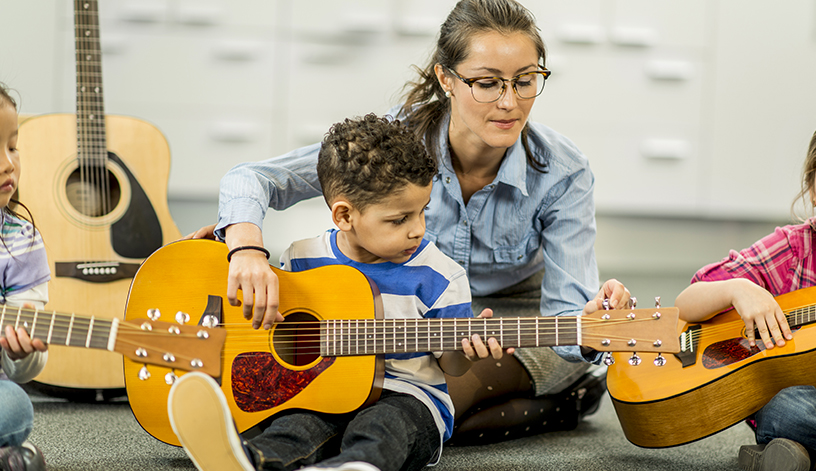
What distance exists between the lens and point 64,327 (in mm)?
828

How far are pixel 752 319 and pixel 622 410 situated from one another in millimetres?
259

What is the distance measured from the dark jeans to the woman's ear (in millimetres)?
577

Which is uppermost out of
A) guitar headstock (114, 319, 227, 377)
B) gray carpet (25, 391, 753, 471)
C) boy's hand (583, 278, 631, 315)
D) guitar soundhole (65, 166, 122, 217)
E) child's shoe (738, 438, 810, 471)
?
guitar soundhole (65, 166, 122, 217)

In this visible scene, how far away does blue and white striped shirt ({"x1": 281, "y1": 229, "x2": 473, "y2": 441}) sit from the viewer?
1038 millimetres

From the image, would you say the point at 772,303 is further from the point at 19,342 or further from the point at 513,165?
the point at 19,342

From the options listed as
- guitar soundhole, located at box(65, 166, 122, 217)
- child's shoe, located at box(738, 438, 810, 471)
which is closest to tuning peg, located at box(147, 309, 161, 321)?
guitar soundhole, located at box(65, 166, 122, 217)

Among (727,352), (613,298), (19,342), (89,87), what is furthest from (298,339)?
(89,87)

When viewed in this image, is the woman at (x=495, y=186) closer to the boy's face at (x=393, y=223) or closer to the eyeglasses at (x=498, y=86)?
the eyeglasses at (x=498, y=86)

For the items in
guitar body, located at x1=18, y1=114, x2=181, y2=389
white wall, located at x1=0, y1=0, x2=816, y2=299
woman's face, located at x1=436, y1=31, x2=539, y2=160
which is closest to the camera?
woman's face, located at x1=436, y1=31, x2=539, y2=160

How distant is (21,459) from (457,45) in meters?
0.94

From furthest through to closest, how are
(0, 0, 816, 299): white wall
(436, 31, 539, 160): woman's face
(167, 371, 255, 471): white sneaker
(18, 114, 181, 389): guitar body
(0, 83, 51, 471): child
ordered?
(0, 0, 816, 299): white wall → (18, 114, 181, 389): guitar body → (436, 31, 539, 160): woman's face → (0, 83, 51, 471): child → (167, 371, 255, 471): white sneaker

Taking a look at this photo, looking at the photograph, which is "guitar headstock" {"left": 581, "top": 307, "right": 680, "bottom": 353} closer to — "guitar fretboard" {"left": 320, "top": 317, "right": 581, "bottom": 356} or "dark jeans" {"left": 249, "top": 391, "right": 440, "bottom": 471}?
"guitar fretboard" {"left": 320, "top": 317, "right": 581, "bottom": 356}

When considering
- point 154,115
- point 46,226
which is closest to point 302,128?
point 154,115

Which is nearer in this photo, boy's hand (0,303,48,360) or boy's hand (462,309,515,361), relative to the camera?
boy's hand (0,303,48,360)
